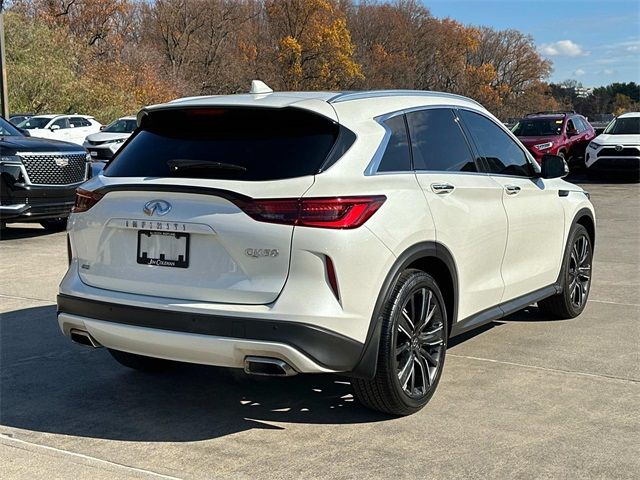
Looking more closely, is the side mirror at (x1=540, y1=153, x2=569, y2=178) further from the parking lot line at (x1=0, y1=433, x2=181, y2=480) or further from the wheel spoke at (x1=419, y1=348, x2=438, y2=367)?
the parking lot line at (x1=0, y1=433, x2=181, y2=480)

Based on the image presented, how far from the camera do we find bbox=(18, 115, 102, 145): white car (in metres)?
26.2

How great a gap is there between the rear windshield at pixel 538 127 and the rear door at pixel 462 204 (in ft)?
59.0

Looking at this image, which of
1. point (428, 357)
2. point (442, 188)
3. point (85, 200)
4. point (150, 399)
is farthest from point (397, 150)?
point (150, 399)

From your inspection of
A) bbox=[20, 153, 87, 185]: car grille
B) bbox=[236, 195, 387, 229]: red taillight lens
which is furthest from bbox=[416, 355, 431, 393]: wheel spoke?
bbox=[20, 153, 87, 185]: car grille

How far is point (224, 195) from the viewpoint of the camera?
3.76 meters

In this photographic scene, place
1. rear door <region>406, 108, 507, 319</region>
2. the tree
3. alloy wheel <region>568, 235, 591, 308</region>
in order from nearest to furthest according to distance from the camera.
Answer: rear door <region>406, 108, 507, 319</region> < alloy wheel <region>568, 235, 591, 308</region> < the tree

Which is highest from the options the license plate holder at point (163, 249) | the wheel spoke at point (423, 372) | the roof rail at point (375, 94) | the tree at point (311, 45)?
the tree at point (311, 45)

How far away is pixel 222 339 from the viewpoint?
370cm

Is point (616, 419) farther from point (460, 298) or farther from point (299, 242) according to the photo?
point (299, 242)

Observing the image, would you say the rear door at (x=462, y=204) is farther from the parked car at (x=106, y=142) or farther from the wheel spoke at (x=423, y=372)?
the parked car at (x=106, y=142)

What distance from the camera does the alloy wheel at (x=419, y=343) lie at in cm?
423

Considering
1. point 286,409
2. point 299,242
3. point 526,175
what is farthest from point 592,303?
point 299,242

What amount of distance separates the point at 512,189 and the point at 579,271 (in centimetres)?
164

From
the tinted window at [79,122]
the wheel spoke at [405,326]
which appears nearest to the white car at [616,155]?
the tinted window at [79,122]
